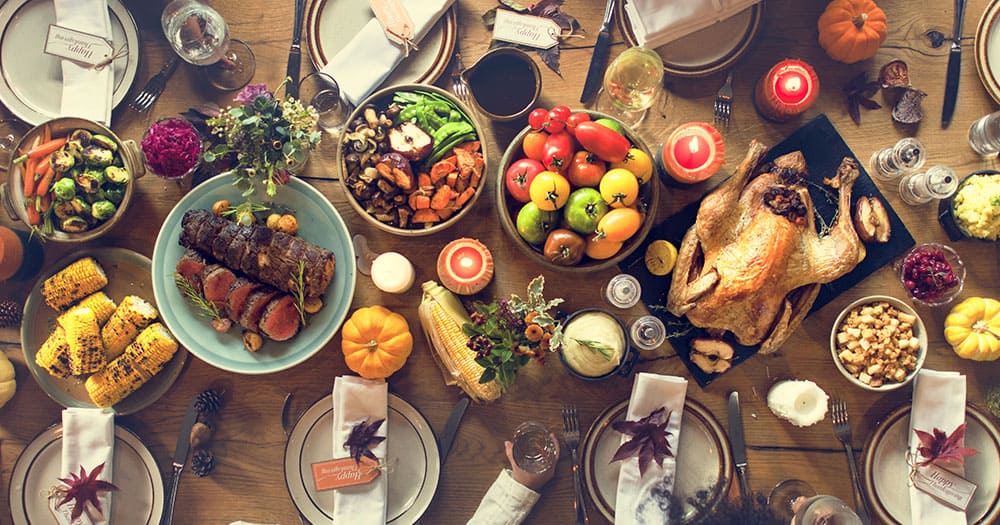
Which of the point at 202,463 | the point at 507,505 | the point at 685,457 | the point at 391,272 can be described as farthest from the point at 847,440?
the point at 202,463

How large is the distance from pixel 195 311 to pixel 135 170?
0.54 metres

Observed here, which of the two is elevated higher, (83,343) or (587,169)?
(587,169)

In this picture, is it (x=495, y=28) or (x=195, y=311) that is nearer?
(x=195, y=311)

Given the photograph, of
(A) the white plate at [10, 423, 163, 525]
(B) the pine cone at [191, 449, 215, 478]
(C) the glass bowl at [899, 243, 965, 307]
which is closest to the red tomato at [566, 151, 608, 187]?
(C) the glass bowl at [899, 243, 965, 307]

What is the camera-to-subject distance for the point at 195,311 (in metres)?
2.08

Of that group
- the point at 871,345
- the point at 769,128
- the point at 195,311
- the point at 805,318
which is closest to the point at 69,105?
the point at 195,311

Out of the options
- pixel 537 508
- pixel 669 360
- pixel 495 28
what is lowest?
pixel 537 508

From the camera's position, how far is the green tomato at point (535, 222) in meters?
1.97

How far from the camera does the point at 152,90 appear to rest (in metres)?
2.24

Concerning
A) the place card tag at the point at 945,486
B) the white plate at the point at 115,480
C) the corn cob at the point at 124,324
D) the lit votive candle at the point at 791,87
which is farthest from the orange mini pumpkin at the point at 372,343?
the place card tag at the point at 945,486

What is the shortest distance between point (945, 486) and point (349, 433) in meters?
1.92

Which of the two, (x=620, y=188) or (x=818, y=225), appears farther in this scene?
(x=818, y=225)

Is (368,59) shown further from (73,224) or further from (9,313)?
(9,313)

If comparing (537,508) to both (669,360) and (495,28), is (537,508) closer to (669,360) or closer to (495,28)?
(669,360)
